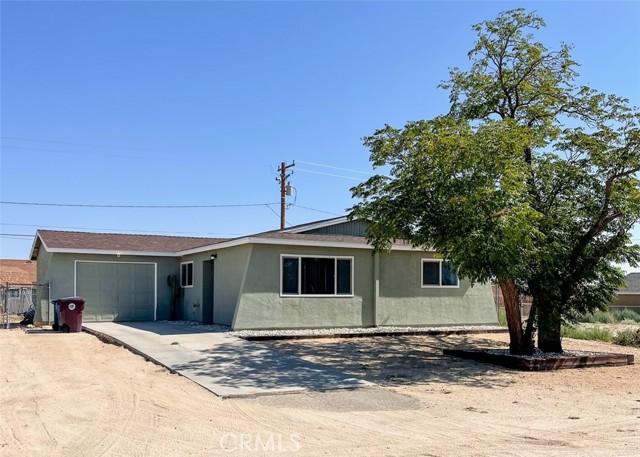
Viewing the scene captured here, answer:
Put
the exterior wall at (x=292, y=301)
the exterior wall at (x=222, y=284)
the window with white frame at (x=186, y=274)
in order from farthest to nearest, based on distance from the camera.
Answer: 1. the window with white frame at (x=186, y=274)
2. the exterior wall at (x=222, y=284)
3. the exterior wall at (x=292, y=301)

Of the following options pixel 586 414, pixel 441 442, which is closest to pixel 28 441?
pixel 441 442

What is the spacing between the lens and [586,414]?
8297mm

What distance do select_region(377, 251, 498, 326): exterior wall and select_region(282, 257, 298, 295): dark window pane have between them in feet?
9.79

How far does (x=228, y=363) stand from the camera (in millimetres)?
11492

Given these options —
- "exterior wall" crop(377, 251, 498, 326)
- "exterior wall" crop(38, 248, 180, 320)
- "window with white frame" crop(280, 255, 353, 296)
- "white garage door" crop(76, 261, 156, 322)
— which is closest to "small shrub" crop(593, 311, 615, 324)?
"exterior wall" crop(377, 251, 498, 326)

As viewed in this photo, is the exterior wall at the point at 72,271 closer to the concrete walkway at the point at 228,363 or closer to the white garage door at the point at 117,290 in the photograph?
the white garage door at the point at 117,290

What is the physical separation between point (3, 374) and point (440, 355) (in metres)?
8.98

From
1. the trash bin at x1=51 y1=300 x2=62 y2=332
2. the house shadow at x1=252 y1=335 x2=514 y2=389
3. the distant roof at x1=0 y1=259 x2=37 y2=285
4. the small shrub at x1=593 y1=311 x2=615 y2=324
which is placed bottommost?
the small shrub at x1=593 y1=311 x2=615 y2=324

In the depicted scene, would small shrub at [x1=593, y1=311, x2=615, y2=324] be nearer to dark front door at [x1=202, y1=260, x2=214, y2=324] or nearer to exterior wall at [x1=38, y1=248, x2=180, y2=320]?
dark front door at [x1=202, y1=260, x2=214, y2=324]

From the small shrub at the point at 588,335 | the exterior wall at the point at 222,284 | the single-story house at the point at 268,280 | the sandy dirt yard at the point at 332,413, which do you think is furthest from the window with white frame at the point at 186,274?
the small shrub at the point at 588,335

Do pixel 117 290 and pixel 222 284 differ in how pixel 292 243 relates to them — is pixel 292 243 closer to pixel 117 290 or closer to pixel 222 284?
pixel 222 284

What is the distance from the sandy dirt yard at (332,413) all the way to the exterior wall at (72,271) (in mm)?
7366

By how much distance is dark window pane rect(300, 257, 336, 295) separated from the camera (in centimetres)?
1759

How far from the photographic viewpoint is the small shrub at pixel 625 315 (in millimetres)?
32966
